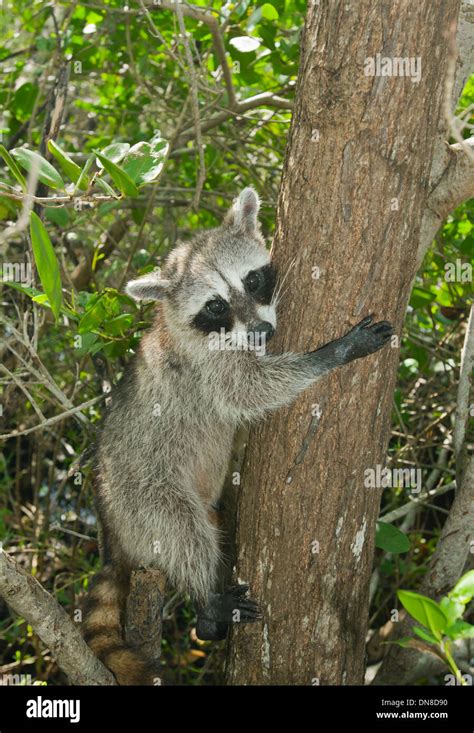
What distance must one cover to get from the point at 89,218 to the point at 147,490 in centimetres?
206

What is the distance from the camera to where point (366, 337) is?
10.8 feet

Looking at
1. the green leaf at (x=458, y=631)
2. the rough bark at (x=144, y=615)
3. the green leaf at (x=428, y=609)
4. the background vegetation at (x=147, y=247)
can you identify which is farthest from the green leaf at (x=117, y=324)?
the green leaf at (x=458, y=631)

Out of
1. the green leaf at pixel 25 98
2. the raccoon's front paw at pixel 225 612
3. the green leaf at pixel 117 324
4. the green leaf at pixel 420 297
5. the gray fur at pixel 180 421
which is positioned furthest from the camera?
the green leaf at pixel 25 98

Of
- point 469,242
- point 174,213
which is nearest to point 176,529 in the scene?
point 469,242

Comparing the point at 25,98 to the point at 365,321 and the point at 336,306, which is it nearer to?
the point at 336,306

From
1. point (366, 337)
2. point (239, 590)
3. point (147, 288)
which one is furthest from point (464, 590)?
point (147, 288)


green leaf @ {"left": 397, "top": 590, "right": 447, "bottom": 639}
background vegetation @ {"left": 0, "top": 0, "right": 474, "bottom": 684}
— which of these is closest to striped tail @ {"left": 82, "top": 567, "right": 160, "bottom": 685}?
background vegetation @ {"left": 0, "top": 0, "right": 474, "bottom": 684}

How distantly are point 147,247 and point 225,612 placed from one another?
3.55 metres

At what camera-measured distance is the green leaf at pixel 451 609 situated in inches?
94.0

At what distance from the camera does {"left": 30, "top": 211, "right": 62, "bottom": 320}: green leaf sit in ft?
9.81

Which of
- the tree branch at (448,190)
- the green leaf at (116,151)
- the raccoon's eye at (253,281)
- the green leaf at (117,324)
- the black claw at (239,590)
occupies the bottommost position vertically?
the black claw at (239,590)

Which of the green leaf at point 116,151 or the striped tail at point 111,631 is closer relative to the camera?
the green leaf at point 116,151

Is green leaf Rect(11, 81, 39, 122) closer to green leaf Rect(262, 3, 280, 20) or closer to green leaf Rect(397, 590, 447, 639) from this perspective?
green leaf Rect(262, 3, 280, 20)

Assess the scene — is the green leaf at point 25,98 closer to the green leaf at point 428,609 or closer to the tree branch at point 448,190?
the tree branch at point 448,190
